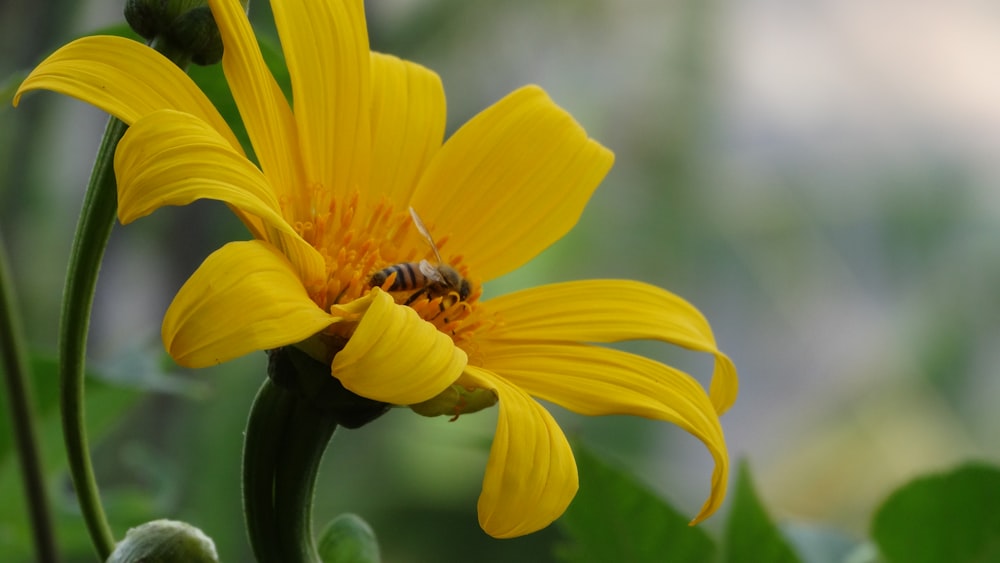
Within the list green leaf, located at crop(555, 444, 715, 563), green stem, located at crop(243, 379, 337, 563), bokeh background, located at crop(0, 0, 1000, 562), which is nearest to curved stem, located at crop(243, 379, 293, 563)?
green stem, located at crop(243, 379, 337, 563)

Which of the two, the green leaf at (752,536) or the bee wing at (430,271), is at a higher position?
the bee wing at (430,271)

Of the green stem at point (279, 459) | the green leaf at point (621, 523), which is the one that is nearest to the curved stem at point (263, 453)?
the green stem at point (279, 459)

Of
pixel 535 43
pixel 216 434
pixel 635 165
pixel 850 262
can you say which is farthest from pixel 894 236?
pixel 216 434

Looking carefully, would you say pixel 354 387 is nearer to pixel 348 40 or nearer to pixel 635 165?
pixel 348 40

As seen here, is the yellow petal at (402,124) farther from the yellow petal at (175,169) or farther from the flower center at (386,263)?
the yellow petal at (175,169)

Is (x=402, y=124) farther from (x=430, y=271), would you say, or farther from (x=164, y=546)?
(x=164, y=546)

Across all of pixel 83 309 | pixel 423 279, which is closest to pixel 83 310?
pixel 83 309
